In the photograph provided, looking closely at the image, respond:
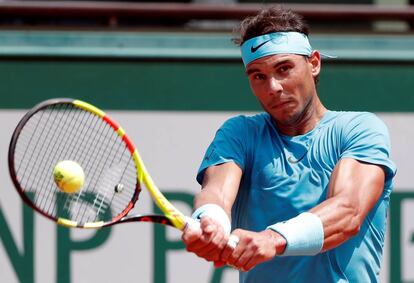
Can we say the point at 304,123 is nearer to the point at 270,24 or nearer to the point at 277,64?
the point at 277,64

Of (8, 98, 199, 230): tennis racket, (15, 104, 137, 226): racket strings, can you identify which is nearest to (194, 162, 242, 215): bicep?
(8, 98, 199, 230): tennis racket

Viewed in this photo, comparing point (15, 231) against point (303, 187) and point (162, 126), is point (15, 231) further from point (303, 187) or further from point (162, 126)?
point (303, 187)

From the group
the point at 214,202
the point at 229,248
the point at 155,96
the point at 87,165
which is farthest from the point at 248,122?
the point at 155,96

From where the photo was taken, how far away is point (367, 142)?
3455 mm

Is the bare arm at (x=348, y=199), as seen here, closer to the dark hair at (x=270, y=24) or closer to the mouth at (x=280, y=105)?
the mouth at (x=280, y=105)

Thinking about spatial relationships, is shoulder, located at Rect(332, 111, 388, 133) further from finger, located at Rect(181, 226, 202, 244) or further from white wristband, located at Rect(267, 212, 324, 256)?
finger, located at Rect(181, 226, 202, 244)

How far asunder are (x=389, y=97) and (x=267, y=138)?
7.91 ft

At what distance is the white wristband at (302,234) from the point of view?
3197 millimetres

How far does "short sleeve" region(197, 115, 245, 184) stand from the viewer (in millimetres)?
3518

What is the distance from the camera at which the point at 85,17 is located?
5957 mm

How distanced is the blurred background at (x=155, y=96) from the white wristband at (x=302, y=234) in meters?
2.40

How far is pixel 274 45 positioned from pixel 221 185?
497mm

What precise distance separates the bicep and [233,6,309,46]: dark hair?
1.53ft

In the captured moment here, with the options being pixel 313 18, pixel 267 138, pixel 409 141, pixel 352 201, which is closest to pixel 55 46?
pixel 313 18
